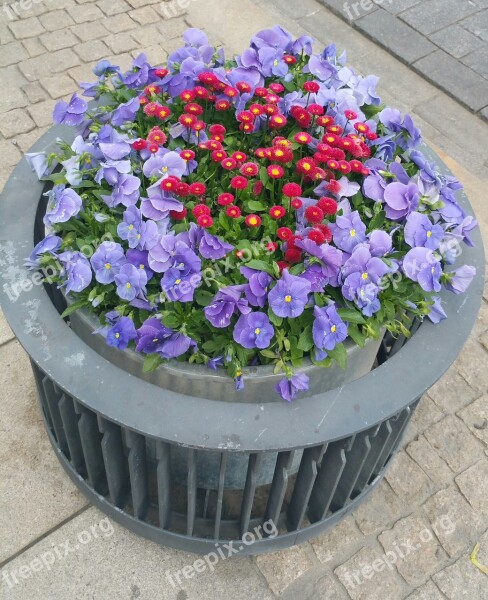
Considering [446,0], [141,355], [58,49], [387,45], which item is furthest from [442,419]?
[446,0]

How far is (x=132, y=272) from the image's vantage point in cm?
179

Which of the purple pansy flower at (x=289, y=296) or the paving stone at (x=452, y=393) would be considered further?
the paving stone at (x=452, y=393)

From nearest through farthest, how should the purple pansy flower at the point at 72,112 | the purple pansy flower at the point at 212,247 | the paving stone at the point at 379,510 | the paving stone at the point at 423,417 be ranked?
the purple pansy flower at the point at 212,247
the purple pansy flower at the point at 72,112
the paving stone at the point at 379,510
the paving stone at the point at 423,417

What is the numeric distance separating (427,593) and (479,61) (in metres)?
3.84

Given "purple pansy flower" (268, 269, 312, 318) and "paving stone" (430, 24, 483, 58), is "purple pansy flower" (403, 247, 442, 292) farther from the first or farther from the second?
"paving stone" (430, 24, 483, 58)

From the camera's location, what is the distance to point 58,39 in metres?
4.65

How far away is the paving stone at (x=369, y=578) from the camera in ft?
8.20

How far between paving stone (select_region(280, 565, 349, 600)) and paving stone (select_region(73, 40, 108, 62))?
3633 millimetres

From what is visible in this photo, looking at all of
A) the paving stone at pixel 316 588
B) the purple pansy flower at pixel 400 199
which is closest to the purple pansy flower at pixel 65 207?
the purple pansy flower at pixel 400 199

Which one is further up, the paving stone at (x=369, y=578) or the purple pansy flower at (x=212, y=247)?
the purple pansy flower at (x=212, y=247)

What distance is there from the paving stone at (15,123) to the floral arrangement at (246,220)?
5.89 ft

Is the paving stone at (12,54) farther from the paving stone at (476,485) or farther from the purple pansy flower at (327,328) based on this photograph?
the paving stone at (476,485)

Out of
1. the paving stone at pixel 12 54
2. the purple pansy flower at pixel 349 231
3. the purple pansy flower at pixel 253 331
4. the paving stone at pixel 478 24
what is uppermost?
the purple pansy flower at pixel 349 231

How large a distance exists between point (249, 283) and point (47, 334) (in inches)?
23.9
